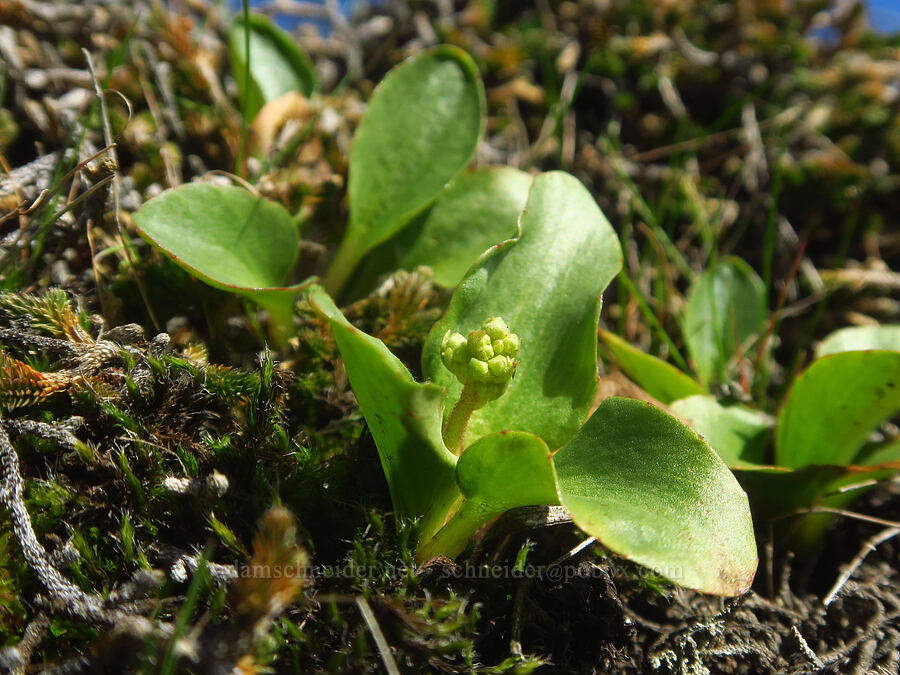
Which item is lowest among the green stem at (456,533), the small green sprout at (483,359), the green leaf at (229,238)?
the green stem at (456,533)

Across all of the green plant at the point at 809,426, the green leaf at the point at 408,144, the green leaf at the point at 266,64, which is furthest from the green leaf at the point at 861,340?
the green leaf at the point at 266,64

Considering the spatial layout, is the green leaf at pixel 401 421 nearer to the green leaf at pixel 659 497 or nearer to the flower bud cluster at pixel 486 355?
the flower bud cluster at pixel 486 355

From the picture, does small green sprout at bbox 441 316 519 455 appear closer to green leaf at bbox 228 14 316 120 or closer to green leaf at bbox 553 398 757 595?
green leaf at bbox 553 398 757 595

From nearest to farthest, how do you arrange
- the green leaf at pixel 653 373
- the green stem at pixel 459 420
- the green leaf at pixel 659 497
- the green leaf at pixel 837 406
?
the green leaf at pixel 659 497 → the green stem at pixel 459 420 → the green leaf at pixel 837 406 → the green leaf at pixel 653 373

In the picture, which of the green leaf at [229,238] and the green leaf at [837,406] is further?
the green leaf at [837,406]

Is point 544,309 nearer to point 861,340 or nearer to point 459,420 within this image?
point 459,420

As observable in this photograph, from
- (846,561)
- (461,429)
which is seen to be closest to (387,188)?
(461,429)

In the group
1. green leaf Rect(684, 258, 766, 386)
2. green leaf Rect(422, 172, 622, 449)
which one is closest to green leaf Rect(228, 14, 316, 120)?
green leaf Rect(422, 172, 622, 449)
